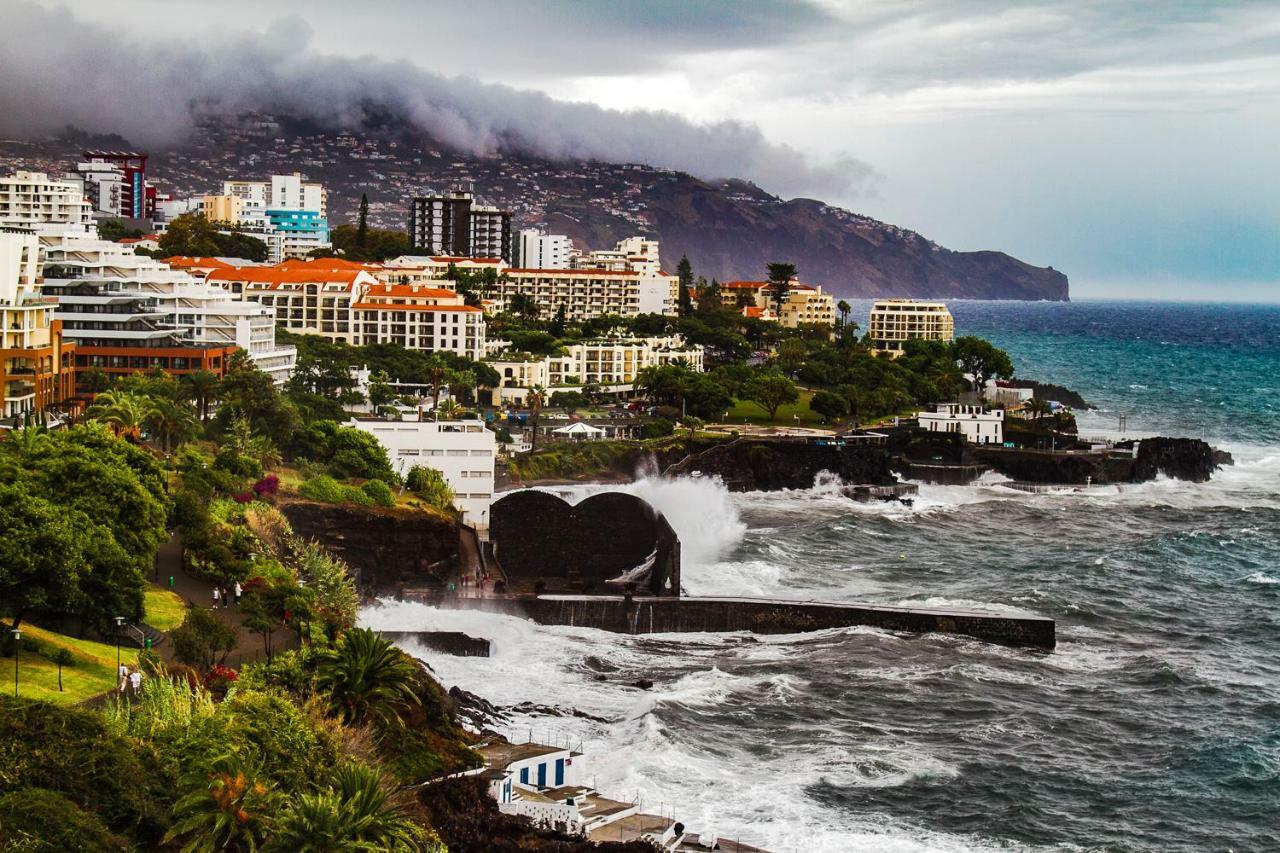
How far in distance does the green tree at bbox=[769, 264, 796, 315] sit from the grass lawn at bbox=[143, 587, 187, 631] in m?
134

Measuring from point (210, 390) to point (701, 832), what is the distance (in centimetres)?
4219

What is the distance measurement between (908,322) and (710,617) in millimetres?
119206

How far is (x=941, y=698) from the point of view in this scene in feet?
143

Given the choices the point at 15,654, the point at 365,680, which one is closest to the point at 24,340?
the point at 15,654

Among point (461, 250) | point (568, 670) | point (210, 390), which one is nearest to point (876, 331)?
point (461, 250)

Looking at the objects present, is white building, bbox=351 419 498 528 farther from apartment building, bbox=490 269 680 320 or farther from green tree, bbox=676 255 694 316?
green tree, bbox=676 255 694 316

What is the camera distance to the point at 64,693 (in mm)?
30094

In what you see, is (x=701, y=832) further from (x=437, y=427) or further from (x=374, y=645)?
(x=437, y=427)

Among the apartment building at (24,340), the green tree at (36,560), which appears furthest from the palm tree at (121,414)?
the green tree at (36,560)

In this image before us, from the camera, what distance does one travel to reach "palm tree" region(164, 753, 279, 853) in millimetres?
23750

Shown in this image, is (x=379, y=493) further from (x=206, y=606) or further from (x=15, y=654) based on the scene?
(x=15, y=654)

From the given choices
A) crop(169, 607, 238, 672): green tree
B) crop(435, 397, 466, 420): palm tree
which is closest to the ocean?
crop(169, 607, 238, 672): green tree

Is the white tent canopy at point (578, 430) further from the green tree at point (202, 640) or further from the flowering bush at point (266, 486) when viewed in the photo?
the green tree at point (202, 640)

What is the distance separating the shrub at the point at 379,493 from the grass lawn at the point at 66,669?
2128 cm
